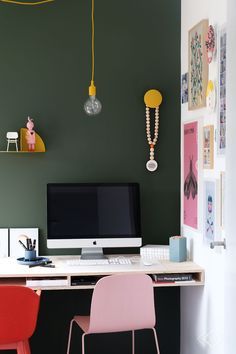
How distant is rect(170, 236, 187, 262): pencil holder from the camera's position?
12.7 feet

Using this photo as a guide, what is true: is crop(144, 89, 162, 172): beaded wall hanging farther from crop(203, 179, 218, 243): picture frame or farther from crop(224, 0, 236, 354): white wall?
crop(224, 0, 236, 354): white wall

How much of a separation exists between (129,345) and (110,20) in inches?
84.9

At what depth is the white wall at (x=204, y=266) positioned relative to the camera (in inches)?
130

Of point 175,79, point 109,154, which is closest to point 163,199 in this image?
point 109,154

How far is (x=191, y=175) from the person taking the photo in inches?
154

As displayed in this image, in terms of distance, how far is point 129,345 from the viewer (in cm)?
417

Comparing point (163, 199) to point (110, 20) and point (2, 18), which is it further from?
point (2, 18)

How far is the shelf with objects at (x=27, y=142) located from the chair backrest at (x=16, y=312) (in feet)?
3.78

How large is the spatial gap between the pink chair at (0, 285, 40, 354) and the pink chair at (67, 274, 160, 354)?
1.11ft

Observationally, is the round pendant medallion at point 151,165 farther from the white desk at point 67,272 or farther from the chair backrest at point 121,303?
the chair backrest at point 121,303

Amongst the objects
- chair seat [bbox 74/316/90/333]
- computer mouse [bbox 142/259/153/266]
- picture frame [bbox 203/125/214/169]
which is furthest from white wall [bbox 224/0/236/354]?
computer mouse [bbox 142/259/153/266]

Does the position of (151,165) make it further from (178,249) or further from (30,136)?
(30,136)

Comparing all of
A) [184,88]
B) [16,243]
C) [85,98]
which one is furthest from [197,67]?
[16,243]

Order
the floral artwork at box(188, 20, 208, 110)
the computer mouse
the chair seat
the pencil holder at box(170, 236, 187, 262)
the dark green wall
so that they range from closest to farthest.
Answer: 1. the chair seat
2. the floral artwork at box(188, 20, 208, 110)
3. the computer mouse
4. the pencil holder at box(170, 236, 187, 262)
5. the dark green wall
